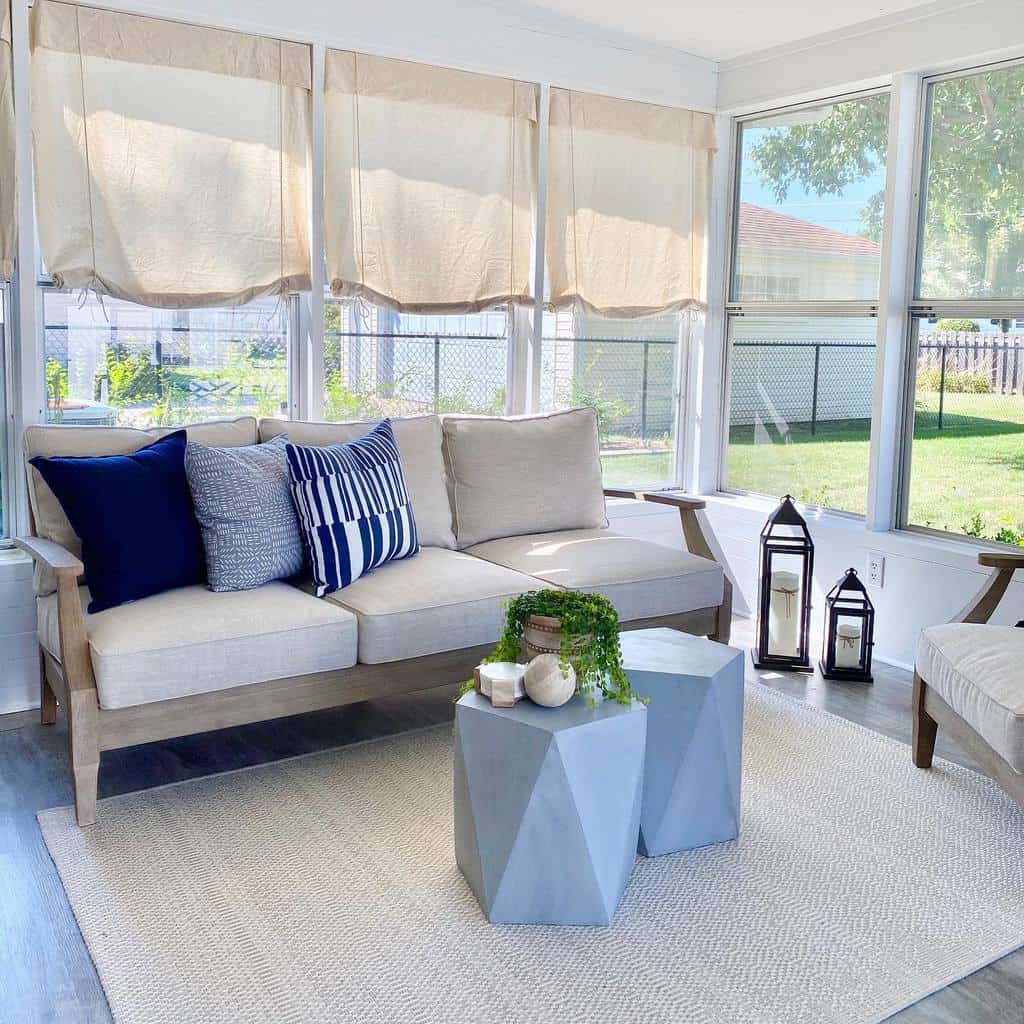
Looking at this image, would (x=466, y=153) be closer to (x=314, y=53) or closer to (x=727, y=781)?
(x=314, y=53)

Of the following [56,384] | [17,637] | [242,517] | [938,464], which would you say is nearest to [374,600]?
[242,517]

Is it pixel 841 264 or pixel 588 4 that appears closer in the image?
pixel 588 4

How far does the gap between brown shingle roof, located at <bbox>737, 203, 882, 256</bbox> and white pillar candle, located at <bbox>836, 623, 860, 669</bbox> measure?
58.8 inches

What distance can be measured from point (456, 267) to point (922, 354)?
5.98 feet

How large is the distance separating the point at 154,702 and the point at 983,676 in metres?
2.05

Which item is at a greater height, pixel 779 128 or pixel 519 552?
pixel 779 128

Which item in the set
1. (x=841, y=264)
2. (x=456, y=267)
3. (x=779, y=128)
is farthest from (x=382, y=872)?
(x=779, y=128)

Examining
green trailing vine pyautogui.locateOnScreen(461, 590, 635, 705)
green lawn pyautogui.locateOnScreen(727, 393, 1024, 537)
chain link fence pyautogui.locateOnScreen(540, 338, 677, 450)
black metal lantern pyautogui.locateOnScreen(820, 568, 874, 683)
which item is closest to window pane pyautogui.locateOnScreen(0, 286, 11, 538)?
green trailing vine pyautogui.locateOnScreen(461, 590, 635, 705)

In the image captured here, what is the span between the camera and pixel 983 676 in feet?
8.83

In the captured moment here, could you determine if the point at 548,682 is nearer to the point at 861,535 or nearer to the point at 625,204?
the point at 861,535

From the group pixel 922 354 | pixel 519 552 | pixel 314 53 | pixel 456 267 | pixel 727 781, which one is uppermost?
pixel 314 53

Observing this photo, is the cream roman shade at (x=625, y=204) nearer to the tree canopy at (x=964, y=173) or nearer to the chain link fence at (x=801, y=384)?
the chain link fence at (x=801, y=384)

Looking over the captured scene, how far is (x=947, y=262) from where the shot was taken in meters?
4.09

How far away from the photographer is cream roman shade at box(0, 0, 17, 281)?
332 cm
